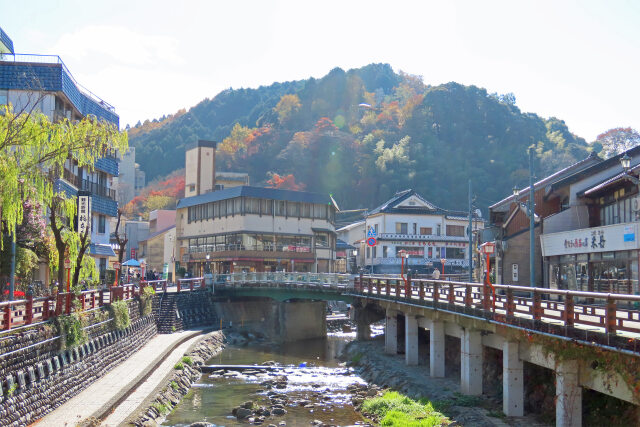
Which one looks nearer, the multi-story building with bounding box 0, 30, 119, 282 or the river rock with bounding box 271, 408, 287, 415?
the river rock with bounding box 271, 408, 287, 415

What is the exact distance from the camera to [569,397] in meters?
15.9

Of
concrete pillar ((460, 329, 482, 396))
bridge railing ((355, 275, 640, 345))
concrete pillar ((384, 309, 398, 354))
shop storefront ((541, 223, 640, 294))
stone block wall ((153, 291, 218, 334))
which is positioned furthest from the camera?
stone block wall ((153, 291, 218, 334))

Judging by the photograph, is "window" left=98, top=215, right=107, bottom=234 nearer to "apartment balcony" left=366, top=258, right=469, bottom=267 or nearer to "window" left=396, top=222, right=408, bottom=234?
"apartment balcony" left=366, top=258, right=469, bottom=267

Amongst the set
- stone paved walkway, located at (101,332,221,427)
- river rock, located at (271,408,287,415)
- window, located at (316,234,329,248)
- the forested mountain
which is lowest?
river rock, located at (271,408,287,415)

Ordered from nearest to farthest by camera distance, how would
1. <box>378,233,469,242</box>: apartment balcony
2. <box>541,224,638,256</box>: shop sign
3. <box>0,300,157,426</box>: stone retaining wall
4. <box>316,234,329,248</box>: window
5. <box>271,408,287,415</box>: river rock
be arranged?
1. <box>0,300,157,426</box>: stone retaining wall
2. <box>271,408,287,415</box>: river rock
3. <box>541,224,638,256</box>: shop sign
4. <box>316,234,329,248</box>: window
5. <box>378,233,469,242</box>: apartment balcony

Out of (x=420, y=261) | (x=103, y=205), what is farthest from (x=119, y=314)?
(x=420, y=261)

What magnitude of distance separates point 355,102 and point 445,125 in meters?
26.4

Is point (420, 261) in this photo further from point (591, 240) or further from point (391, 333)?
point (591, 240)

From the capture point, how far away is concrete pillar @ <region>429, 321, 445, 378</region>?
26.2 metres

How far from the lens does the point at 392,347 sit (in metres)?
34.2

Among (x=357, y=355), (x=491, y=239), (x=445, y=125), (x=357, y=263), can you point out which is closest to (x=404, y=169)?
(x=445, y=125)

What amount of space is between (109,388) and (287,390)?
8.47 meters

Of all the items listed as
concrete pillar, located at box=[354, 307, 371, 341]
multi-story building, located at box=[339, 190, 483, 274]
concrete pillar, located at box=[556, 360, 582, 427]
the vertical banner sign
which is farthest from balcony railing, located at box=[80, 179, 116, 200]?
concrete pillar, located at box=[556, 360, 582, 427]

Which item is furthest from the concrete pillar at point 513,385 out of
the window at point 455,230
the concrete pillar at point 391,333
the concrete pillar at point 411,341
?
the window at point 455,230
